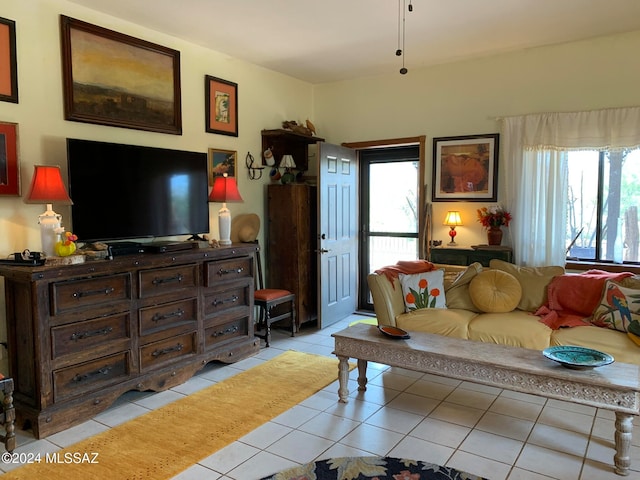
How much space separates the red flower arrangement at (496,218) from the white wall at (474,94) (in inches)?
8.3

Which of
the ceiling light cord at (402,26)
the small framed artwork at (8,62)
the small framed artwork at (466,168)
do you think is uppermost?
the ceiling light cord at (402,26)

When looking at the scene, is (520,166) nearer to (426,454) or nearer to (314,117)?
(314,117)

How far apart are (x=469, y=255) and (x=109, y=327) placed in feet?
10.8

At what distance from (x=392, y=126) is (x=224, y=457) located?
404 cm

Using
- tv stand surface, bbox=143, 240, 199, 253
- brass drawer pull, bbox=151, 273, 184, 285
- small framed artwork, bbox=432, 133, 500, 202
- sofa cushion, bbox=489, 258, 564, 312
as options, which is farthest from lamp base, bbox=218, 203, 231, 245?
sofa cushion, bbox=489, 258, 564, 312

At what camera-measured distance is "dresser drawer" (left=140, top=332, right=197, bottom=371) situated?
333cm

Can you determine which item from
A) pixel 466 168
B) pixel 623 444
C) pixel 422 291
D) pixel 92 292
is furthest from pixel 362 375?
pixel 466 168

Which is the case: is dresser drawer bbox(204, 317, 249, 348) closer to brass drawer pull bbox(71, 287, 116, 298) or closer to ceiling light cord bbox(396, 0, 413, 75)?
brass drawer pull bbox(71, 287, 116, 298)

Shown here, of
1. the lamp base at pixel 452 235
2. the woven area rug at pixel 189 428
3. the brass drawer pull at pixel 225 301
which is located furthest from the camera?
the lamp base at pixel 452 235

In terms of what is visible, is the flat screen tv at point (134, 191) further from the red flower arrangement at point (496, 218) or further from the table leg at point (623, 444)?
the table leg at point (623, 444)

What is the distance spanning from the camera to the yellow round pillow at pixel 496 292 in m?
3.80

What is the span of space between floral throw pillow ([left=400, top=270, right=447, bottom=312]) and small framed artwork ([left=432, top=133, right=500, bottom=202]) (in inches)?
51.7

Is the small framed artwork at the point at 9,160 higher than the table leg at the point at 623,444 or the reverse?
higher

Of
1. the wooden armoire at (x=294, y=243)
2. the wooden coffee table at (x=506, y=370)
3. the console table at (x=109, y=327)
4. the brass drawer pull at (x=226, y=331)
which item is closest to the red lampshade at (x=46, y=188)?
the console table at (x=109, y=327)
